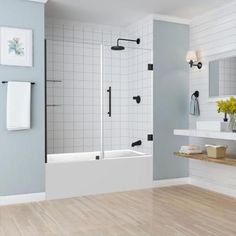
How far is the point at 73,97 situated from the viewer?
16.7 feet

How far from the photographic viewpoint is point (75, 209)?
3568 mm

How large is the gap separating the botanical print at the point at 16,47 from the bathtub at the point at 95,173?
1440 mm

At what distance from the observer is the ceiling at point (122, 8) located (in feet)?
13.6

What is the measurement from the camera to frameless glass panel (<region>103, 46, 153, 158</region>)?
486cm

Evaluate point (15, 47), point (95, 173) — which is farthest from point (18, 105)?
point (95, 173)

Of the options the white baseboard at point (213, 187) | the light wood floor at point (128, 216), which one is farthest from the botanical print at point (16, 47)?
the white baseboard at point (213, 187)

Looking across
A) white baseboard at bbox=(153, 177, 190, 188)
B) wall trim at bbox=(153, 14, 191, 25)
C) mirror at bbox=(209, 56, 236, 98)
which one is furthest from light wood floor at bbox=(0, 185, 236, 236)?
wall trim at bbox=(153, 14, 191, 25)

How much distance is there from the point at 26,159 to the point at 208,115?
2.61 meters

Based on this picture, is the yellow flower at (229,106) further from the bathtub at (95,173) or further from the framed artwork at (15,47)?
the framed artwork at (15,47)

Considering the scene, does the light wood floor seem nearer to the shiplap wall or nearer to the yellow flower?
the shiplap wall

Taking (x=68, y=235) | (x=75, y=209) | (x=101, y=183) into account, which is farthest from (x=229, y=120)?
(x=68, y=235)

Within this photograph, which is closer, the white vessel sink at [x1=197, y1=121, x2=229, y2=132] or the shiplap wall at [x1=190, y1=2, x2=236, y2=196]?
the white vessel sink at [x1=197, y1=121, x2=229, y2=132]

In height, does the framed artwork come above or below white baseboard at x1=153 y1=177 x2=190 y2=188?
above

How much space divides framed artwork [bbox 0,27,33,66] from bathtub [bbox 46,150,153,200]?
135cm
